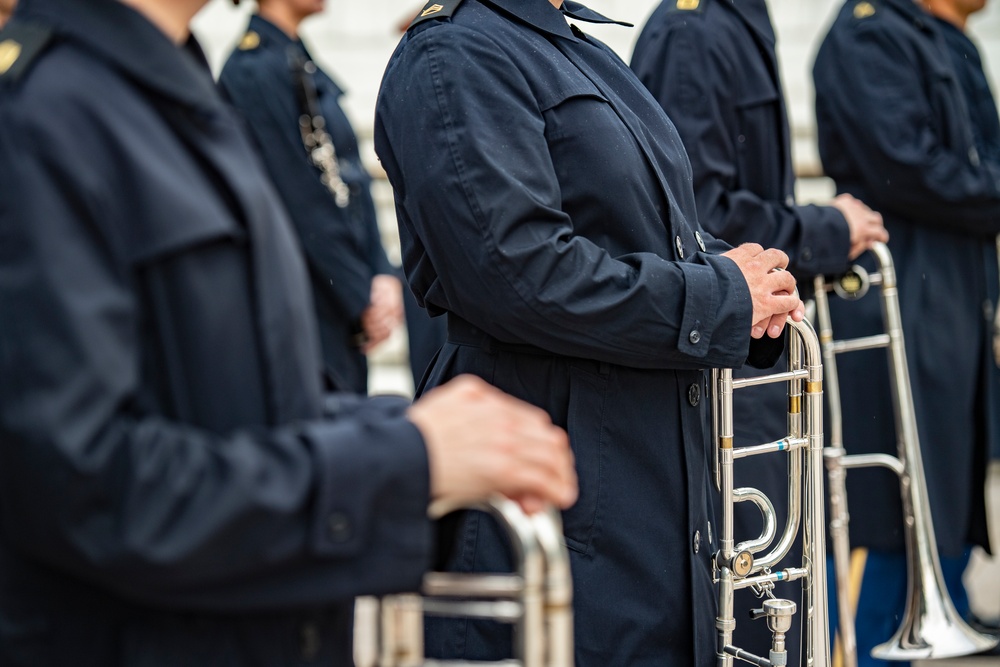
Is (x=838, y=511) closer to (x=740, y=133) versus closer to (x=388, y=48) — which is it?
(x=740, y=133)

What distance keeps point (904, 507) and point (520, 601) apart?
8.87 feet

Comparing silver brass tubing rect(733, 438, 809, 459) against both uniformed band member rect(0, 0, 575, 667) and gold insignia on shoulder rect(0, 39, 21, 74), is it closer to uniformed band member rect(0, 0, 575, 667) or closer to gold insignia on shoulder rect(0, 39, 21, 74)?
uniformed band member rect(0, 0, 575, 667)

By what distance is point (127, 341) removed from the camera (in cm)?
125

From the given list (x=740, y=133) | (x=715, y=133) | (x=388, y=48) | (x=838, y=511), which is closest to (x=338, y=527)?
(x=715, y=133)

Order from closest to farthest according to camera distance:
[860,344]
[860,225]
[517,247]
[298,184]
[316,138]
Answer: [517,247]
[860,225]
[860,344]
[298,184]
[316,138]

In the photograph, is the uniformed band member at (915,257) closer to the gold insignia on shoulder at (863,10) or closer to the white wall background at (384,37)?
the gold insignia on shoulder at (863,10)

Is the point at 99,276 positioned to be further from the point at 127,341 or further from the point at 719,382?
the point at 719,382

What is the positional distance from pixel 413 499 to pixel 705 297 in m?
0.99

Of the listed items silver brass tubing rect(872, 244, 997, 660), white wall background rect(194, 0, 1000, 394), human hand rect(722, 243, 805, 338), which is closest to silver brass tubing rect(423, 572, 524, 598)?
human hand rect(722, 243, 805, 338)

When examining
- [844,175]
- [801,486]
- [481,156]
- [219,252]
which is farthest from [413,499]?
[844,175]

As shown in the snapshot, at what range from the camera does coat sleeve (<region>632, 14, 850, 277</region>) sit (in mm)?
3139

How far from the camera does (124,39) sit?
134 centimetres

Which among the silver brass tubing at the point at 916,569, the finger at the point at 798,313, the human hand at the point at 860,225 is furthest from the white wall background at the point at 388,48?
the finger at the point at 798,313

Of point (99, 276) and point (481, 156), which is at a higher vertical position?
point (481, 156)
